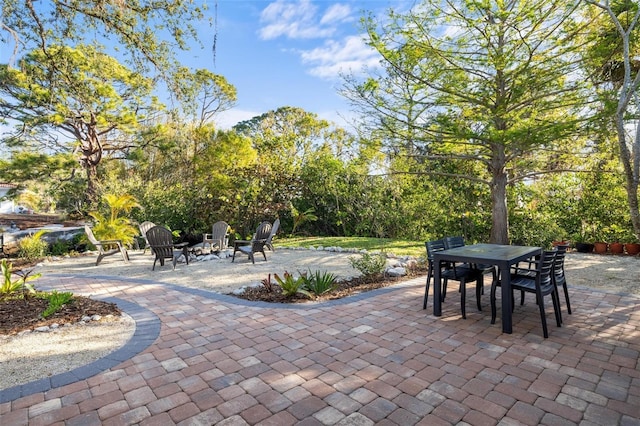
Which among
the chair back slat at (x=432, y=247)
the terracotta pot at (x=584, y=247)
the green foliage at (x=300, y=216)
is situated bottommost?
the terracotta pot at (x=584, y=247)

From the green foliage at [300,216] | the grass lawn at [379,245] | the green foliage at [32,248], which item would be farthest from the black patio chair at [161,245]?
the green foliage at [300,216]

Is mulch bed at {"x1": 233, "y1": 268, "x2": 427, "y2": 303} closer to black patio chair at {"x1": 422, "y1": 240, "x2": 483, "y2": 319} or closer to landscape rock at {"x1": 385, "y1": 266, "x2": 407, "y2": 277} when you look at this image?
landscape rock at {"x1": 385, "y1": 266, "x2": 407, "y2": 277}

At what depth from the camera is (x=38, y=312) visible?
156 inches

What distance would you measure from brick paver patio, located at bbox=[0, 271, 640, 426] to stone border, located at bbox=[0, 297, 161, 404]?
14 millimetres

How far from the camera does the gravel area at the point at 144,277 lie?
2.90 m

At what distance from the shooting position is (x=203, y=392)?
2379mm

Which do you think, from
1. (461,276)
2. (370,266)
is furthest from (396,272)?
(461,276)

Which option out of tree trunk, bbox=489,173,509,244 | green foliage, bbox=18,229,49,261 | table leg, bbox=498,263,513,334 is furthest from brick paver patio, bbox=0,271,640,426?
green foliage, bbox=18,229,49,261

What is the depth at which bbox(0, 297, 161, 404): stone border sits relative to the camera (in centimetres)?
241

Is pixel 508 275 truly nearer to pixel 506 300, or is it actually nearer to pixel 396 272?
pixel 506 300

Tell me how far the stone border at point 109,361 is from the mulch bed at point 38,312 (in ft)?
1.15

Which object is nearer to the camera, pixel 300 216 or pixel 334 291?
pixel 334 291

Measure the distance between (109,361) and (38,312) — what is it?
185 centimetres

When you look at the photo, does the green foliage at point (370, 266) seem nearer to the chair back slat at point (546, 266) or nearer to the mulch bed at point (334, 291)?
the mulch bed at point (334, 291)
